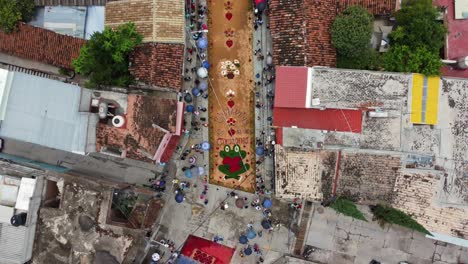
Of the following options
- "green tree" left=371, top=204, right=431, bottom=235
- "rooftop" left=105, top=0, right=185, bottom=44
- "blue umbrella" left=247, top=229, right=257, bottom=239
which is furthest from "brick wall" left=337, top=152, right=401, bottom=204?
"rooftop" left=105, top=0, right=185, bottom=44

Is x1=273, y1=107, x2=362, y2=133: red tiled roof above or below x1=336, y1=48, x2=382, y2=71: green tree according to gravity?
below

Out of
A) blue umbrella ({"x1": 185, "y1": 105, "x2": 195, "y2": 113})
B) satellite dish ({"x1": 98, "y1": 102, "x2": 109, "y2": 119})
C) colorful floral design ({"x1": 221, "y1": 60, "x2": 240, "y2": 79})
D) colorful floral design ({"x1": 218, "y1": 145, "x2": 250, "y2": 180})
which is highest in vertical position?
colorful floral design ({"x1": 221, "y1": 60, "x2": 240, "y2": 79})

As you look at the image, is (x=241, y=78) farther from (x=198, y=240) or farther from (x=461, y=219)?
(x=461, y=219)

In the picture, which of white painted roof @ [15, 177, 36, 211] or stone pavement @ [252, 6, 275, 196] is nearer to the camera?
white painted roof @ [15, 177, 36, 211]

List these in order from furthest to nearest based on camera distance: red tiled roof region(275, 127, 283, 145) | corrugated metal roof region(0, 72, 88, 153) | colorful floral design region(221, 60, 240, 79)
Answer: colorful floral design region(221, 60, 240, 79), red tiled roof region(275, 127, 283, 145), corrugated metal roof region(0, 72, 88, 153)

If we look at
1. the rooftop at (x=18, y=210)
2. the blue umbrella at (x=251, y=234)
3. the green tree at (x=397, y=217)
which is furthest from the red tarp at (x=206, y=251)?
the green tree at (x=397, y=217)

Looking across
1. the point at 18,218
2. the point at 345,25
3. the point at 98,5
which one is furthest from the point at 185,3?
the point at 18,218

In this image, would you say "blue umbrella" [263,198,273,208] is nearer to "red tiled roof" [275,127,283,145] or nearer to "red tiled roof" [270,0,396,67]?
"red tiled roof" [275,127,283,145]
